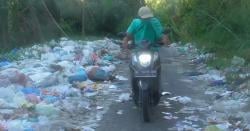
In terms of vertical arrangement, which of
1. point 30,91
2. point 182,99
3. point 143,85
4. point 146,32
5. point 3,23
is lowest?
point 182,99

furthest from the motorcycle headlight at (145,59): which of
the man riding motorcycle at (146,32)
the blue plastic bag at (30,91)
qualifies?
the blue plastic bag at (30,91)

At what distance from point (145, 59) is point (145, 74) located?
20 cm

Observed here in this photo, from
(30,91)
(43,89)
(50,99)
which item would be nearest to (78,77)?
(43,89)

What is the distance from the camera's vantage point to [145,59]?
22.5ft

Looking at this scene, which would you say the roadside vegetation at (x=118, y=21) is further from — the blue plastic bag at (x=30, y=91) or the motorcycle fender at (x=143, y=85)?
the blue plastic bag at (x=30, y=91)

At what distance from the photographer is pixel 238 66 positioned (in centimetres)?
1141

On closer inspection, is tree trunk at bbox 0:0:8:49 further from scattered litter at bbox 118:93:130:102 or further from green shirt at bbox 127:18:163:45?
green shirt at bbox 127:18:163:45

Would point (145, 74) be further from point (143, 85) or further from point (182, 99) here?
point (182, 99)

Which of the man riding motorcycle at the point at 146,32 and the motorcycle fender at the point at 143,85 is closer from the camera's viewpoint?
the motorcycle fender at the point at 143,85

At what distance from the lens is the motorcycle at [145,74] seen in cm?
679

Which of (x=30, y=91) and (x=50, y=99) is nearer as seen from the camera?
(x=50, y=99)

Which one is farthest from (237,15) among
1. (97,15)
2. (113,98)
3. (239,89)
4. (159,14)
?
(159,14)

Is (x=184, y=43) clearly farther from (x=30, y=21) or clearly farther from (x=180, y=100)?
(x=180, y=100)

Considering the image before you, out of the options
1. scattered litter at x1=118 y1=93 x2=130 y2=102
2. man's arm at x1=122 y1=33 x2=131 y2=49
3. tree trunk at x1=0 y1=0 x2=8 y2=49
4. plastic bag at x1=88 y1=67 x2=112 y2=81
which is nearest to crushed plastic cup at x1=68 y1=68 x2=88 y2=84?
plastic bag at x1=88 y1=67 x2=112 y2=81
